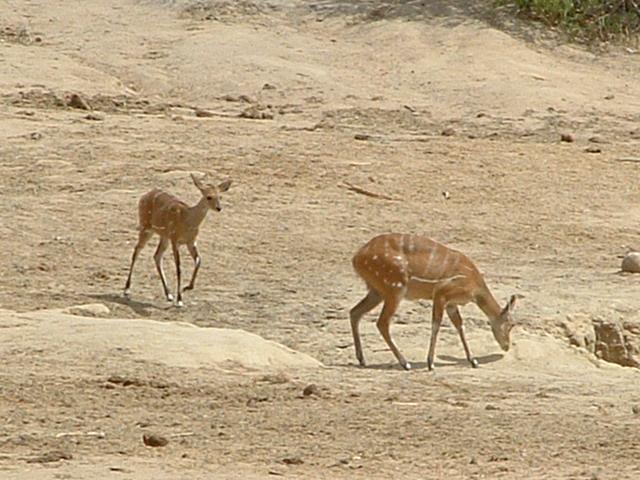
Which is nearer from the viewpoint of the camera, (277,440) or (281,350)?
(277,440)

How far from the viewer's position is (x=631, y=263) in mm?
15672

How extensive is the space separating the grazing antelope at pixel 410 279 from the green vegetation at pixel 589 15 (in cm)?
1291

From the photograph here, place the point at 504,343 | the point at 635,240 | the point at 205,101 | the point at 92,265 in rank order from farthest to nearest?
the point at 205,101, the point at 635,240, the point at 92,265, the point at 504,343

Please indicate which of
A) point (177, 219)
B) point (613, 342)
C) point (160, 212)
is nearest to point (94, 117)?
point (160, 212)

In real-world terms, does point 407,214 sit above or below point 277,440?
below

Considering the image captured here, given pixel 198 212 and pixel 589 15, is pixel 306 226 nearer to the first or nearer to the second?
pixel 198 212

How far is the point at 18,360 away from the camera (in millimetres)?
11305

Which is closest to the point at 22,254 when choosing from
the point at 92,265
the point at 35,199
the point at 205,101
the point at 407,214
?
the point at 92,265

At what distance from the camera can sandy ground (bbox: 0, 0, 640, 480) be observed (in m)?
9.66

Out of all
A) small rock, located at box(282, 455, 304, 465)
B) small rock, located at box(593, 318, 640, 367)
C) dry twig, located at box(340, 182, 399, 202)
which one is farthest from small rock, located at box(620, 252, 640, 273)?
small rock, located at box(282, 455, 304, 465)

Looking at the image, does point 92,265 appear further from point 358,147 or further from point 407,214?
point 358,147

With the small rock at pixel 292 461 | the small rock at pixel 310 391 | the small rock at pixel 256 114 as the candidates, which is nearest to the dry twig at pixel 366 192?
the small rock at pixel 256 114

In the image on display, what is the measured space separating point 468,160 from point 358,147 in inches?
46.2

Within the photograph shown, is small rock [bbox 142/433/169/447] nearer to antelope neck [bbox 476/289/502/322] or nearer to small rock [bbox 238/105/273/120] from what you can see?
antelope neck [bbox 476/289/502/322]
